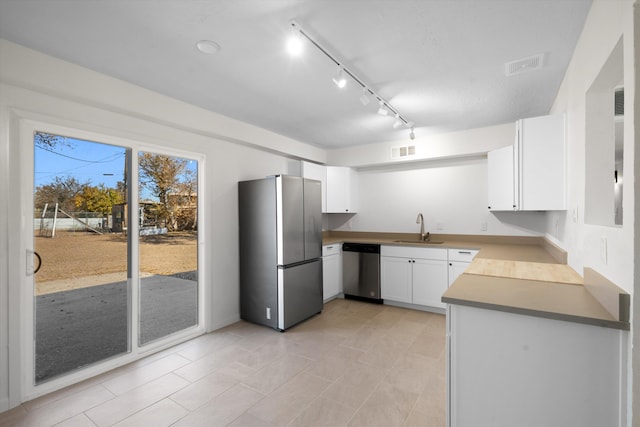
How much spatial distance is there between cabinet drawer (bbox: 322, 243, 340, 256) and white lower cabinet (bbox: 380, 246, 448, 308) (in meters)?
0.70

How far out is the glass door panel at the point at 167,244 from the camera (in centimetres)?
293

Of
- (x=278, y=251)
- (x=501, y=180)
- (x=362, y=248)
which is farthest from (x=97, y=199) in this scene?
(x=501, y=180)

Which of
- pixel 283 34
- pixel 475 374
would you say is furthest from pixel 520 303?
pixel 283 34

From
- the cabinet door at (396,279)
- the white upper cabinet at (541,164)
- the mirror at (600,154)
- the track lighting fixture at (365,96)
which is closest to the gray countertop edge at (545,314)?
the mirror at (600,154)

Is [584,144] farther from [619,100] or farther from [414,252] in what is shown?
[414,252]

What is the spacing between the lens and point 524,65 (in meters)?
2.25

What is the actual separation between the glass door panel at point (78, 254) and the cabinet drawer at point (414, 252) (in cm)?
318

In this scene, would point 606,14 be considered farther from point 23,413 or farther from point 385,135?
point 23,413

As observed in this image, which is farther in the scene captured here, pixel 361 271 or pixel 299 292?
pixel 361 271

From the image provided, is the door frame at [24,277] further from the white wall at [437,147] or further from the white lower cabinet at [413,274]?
the white wall at [437,147]

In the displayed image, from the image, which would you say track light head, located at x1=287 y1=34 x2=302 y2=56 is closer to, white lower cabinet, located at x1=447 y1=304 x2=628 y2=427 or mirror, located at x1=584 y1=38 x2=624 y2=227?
mirror, located at x1=584 y1=38 x2=624 y2=227

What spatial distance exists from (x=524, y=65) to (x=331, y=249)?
3.14 m

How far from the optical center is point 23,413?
1988mm

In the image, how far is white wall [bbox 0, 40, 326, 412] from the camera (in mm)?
2012
